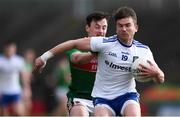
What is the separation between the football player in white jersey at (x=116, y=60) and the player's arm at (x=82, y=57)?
25 cm

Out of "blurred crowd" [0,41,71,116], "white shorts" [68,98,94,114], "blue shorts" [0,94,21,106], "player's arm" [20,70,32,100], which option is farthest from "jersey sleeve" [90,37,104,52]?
"player's arm" [20,70,32,100]

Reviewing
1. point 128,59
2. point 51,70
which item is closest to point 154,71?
point 128,59

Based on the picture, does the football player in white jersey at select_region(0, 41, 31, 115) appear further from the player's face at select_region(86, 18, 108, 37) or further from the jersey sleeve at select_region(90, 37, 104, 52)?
the jersey sleeve at select_region(90, 37, 104, 52)

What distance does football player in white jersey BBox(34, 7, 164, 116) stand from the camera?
38.7 feet

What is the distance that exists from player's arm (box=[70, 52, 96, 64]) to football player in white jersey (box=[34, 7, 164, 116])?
0.25 m

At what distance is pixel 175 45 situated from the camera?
105 ft

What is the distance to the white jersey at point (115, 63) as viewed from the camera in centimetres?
1188

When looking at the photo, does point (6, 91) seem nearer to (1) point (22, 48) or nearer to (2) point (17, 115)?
(2) point (17, 115)

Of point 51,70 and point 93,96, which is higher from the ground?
point 93,96

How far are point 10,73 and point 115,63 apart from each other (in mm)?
10691

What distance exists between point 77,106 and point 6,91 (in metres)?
9.61

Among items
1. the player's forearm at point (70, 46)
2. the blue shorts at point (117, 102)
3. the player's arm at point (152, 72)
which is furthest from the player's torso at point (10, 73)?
the player's arm at point (152, 72)

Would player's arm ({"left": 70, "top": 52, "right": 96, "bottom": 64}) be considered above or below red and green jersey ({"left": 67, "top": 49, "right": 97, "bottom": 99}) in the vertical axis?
above

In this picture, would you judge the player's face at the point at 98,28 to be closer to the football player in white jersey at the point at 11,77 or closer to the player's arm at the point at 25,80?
the football player in white jersey at the point at 11,77
